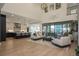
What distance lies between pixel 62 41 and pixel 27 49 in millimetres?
1046

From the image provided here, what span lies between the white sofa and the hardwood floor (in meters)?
0.12

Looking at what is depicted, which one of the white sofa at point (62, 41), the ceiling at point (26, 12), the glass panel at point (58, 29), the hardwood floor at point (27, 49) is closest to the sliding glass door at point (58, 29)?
the glass panel at point (58, 29)

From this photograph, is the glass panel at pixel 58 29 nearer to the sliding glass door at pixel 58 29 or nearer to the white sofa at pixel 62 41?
the sliding glass door at pixel 58 29

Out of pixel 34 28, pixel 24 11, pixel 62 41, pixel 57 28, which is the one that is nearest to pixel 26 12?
pixel 24 11

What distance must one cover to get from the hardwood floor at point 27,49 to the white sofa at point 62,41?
0.12m

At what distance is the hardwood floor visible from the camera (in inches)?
110

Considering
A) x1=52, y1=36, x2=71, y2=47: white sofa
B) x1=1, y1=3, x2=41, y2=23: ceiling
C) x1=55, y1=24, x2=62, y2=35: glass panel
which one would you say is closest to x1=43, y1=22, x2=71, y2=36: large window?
x1=55, y1=24, x2=62, y2=35: glass panel

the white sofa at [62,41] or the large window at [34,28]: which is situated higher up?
the large window at [34,28]

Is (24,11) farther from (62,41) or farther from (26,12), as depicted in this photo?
(62,41)

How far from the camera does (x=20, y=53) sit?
285 centimetres

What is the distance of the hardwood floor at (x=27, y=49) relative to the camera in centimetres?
279

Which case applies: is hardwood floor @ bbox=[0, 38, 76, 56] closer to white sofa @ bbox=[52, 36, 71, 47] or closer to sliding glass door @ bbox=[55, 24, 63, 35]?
white sofa @ bbox=[52, 36, 71, 47]

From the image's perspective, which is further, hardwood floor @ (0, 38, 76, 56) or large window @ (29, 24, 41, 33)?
large window @ (29, 24, 41, 33)

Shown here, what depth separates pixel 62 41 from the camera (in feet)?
9.39
